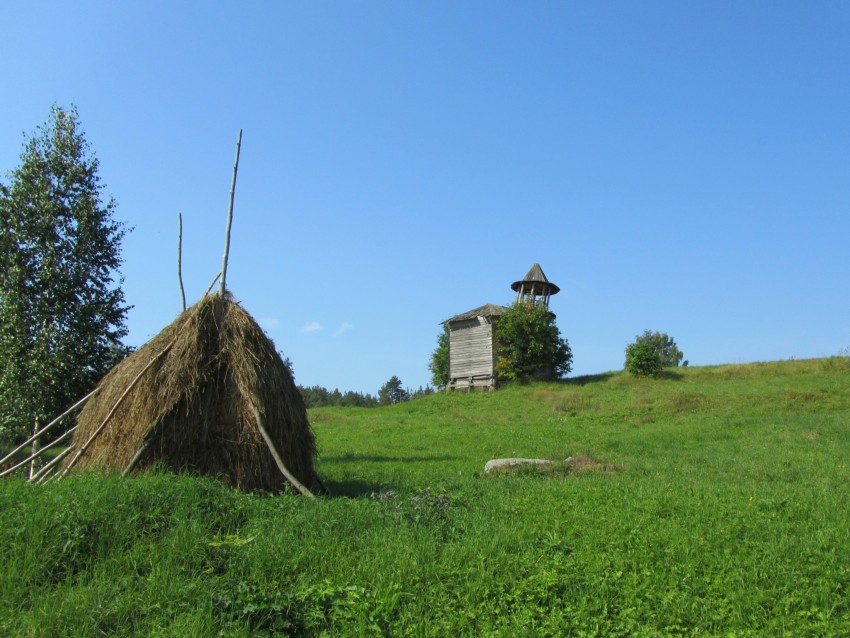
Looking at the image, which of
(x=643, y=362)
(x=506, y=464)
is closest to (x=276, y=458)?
(x=506, y=464)

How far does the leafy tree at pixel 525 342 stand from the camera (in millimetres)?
42094

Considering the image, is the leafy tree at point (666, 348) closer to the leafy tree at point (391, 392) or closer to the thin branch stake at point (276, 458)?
the leafy tree at point (391, 392)

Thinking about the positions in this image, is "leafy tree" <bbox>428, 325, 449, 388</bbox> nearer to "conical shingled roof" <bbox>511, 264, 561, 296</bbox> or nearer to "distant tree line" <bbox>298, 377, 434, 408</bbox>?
"conical shingled roof" <bbox>511, 264, 561, 296</bbox>

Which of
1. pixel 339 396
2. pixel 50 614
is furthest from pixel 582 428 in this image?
pixel 339 396

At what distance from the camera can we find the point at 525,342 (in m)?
42.2

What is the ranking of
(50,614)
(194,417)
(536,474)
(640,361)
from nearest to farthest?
(50,614) → (194,417) → (536,474) → (640,361)

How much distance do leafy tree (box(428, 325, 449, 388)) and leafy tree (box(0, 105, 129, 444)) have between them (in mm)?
31676

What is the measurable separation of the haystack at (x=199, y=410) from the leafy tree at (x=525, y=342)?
32.9 m

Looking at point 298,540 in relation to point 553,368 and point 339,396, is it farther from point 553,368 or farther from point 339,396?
point 339,396

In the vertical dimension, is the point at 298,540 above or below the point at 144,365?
below

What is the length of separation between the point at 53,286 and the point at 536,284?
3478cm

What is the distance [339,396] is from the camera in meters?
117

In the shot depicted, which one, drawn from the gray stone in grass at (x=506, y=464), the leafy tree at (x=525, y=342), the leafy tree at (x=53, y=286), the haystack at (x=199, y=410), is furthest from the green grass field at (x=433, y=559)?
the leafy tree at (x=525, y=342)

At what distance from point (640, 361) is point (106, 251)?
31.4 metres
